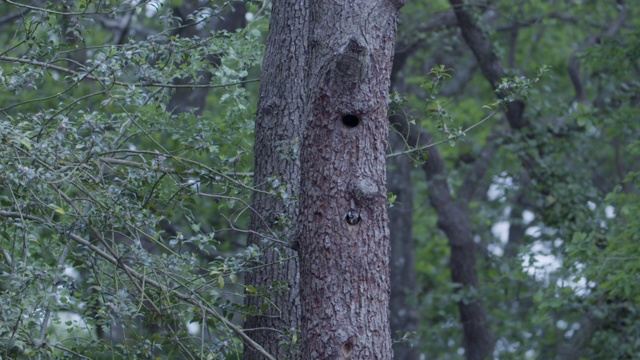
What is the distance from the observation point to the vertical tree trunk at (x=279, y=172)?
5336 mm

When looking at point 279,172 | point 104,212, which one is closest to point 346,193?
point 104,212

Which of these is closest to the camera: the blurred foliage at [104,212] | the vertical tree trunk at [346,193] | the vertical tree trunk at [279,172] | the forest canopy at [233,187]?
the vertical tree trunk at [346,193]

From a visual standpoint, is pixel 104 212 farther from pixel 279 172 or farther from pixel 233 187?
pixel 279 172

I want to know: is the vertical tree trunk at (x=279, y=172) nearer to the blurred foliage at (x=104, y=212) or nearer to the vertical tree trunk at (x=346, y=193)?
the blurred foliage at (x=104, y=212)

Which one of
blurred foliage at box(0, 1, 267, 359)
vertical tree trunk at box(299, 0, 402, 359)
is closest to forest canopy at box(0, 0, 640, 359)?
blurred foliage at box(0, 1, 267, 359)

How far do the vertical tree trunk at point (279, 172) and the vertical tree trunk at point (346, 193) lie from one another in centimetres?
71

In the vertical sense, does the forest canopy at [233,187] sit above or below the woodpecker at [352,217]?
below

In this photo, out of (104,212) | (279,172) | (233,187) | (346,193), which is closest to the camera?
(346,193)

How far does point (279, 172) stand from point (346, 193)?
4.97ft

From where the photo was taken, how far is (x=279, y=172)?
5855 millimetres

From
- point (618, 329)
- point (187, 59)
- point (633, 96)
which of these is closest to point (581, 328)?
point (618, 329)

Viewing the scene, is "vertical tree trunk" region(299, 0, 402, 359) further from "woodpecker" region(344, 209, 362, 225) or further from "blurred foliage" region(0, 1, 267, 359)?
"blurred foliage" region(0, 1, 267, 359)

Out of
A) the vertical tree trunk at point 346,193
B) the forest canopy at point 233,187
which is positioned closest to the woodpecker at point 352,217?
the vertical tree trunk at point 346,193

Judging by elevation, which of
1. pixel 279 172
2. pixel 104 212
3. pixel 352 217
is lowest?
pixel 279 172
